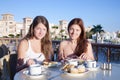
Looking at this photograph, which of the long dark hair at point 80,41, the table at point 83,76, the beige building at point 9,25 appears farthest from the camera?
the beige building at point 9,25

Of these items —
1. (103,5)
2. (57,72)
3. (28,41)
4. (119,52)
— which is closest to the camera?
(57,72)

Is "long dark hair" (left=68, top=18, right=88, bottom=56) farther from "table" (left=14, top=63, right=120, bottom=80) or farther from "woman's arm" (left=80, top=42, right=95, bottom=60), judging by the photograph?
"table" (left=14, top=63, right=120, bottom=80)

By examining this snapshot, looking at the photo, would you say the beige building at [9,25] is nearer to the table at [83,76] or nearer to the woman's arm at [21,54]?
the woman's arm at [21,54]

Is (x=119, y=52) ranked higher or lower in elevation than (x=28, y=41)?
lower

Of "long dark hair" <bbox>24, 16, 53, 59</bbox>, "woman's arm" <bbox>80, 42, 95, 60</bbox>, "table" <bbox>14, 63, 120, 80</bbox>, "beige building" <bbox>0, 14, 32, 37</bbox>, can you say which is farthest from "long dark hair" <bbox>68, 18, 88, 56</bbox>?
"beige building" <bbox>0, 14, 32, 37</bbox>

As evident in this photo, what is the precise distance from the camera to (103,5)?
16078 millimetres

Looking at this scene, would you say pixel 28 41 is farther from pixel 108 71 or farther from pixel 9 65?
pixel 108 71

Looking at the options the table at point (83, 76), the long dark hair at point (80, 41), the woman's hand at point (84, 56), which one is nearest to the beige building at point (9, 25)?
the long dark hair at point (80, 41)

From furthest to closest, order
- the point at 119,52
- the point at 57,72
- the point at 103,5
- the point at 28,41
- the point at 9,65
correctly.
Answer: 1. the point at 103,5
2. the point at 119,52
3. the point at 28,41
4. the point at 9,65
5. the point at 57,72

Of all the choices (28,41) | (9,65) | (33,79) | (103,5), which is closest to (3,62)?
(9,65)

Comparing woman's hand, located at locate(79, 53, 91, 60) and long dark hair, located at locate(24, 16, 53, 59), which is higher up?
long dark hair, located at locate(24, 16, 53, 59)

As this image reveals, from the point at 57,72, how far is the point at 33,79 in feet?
0.91

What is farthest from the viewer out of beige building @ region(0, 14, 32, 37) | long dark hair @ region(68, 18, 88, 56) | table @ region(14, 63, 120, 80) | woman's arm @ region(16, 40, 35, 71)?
beige building @ region(0, 14, 32, 37)

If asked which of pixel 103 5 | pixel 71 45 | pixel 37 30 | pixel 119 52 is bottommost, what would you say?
pixel 119 52
